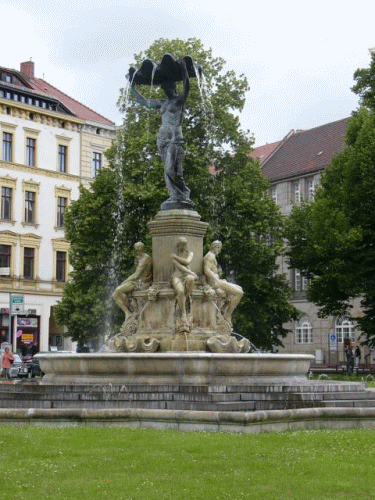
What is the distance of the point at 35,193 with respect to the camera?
198 feet

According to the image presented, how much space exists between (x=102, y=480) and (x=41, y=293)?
49384 millimetres

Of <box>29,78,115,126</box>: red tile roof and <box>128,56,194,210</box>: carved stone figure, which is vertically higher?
<box>29,78,115,126</box>: red tile roof

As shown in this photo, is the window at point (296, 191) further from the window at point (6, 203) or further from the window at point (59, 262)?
the window at point (6, 203)

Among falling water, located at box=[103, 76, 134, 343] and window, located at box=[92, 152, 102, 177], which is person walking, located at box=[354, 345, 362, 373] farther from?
window, located at box=[92, 152, 102, 177]

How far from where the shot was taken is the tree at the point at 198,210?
40.2 metres

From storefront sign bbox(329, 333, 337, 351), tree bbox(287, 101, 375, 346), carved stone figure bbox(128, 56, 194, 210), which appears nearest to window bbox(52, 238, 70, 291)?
storefront sign bbox(329, 333, 337, 351)

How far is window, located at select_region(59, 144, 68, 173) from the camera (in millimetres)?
62281

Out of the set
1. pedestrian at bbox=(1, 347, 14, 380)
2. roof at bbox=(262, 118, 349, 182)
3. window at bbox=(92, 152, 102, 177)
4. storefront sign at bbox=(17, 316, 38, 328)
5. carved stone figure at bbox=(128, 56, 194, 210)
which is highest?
roof at bbox=(262, 118, 349, 182)

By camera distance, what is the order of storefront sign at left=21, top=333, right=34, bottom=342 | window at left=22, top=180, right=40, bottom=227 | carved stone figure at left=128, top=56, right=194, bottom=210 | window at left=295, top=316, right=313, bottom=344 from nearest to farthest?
1. carved stone figure at left=128, top=56, right=194, bottom=210
2. storefront sign at left=21, top=333, right=34, bottom=342
3. window at left=22, top=180, right=40, bottom=227
4. window at left=295, top=316, right=313, bottom=344

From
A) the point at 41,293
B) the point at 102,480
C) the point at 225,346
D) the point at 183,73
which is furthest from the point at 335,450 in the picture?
the point at 41,293

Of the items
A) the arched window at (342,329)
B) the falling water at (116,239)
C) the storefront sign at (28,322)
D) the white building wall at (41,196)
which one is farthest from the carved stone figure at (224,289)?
the arched window at (342,329)

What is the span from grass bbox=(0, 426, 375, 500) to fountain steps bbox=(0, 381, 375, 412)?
153 cm

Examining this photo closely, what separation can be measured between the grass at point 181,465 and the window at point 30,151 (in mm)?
47125

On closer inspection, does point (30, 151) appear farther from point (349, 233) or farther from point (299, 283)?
point (349, 233)
